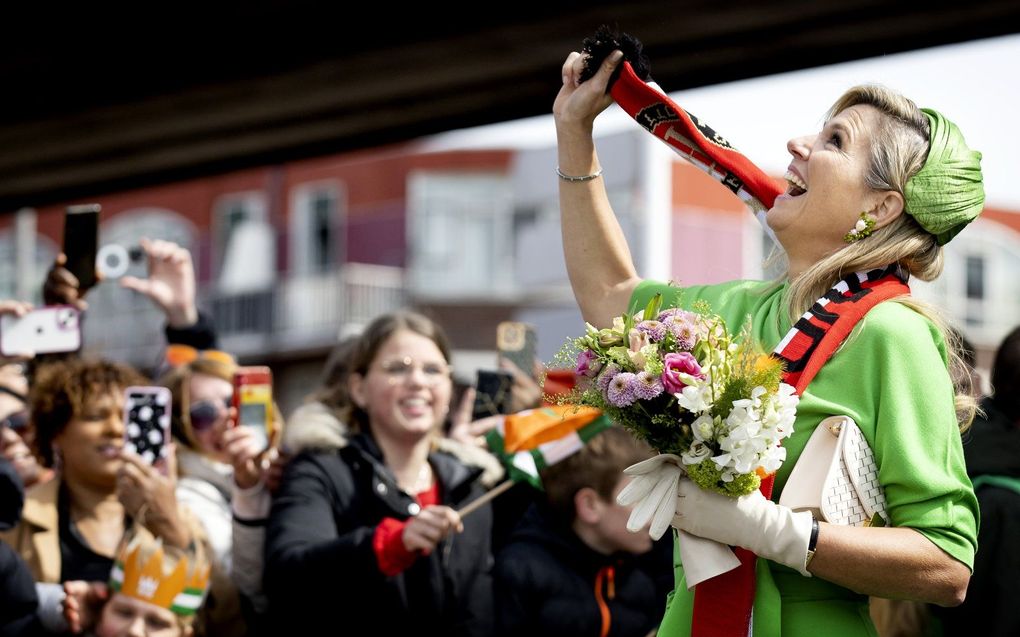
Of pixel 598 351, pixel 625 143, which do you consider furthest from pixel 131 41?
pixel 598 351

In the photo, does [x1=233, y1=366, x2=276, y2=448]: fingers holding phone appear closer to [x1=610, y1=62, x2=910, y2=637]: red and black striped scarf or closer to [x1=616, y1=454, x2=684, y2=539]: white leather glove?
[x1=610, y1=62, x2=910, y2=637]: red and black striped scarf

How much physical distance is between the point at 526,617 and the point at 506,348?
124 centimetres

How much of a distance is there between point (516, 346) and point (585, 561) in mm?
1082

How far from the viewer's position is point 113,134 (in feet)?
35.1

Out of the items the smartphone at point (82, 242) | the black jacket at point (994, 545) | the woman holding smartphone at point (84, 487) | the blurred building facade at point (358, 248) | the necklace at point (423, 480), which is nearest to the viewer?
the black jacket at point (994, 545)

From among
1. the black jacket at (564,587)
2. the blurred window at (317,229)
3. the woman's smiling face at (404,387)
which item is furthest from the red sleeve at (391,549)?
the blurred window at (317,229)

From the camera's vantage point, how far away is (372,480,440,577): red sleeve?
429cm

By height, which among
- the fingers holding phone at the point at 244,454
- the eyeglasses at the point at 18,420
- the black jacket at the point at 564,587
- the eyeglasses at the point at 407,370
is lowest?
the black jacket at the point at 564,587

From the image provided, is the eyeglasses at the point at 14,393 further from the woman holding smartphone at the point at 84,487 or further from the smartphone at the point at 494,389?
the smartphone at the point at 494,389

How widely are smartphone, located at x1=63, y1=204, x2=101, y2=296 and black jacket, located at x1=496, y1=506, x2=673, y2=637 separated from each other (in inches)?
71.1

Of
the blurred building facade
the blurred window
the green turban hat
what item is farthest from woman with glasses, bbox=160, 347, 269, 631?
the blurred window

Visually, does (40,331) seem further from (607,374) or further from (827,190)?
(827,190)

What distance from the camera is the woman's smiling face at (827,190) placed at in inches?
115

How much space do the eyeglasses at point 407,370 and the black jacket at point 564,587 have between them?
1.86 ft
